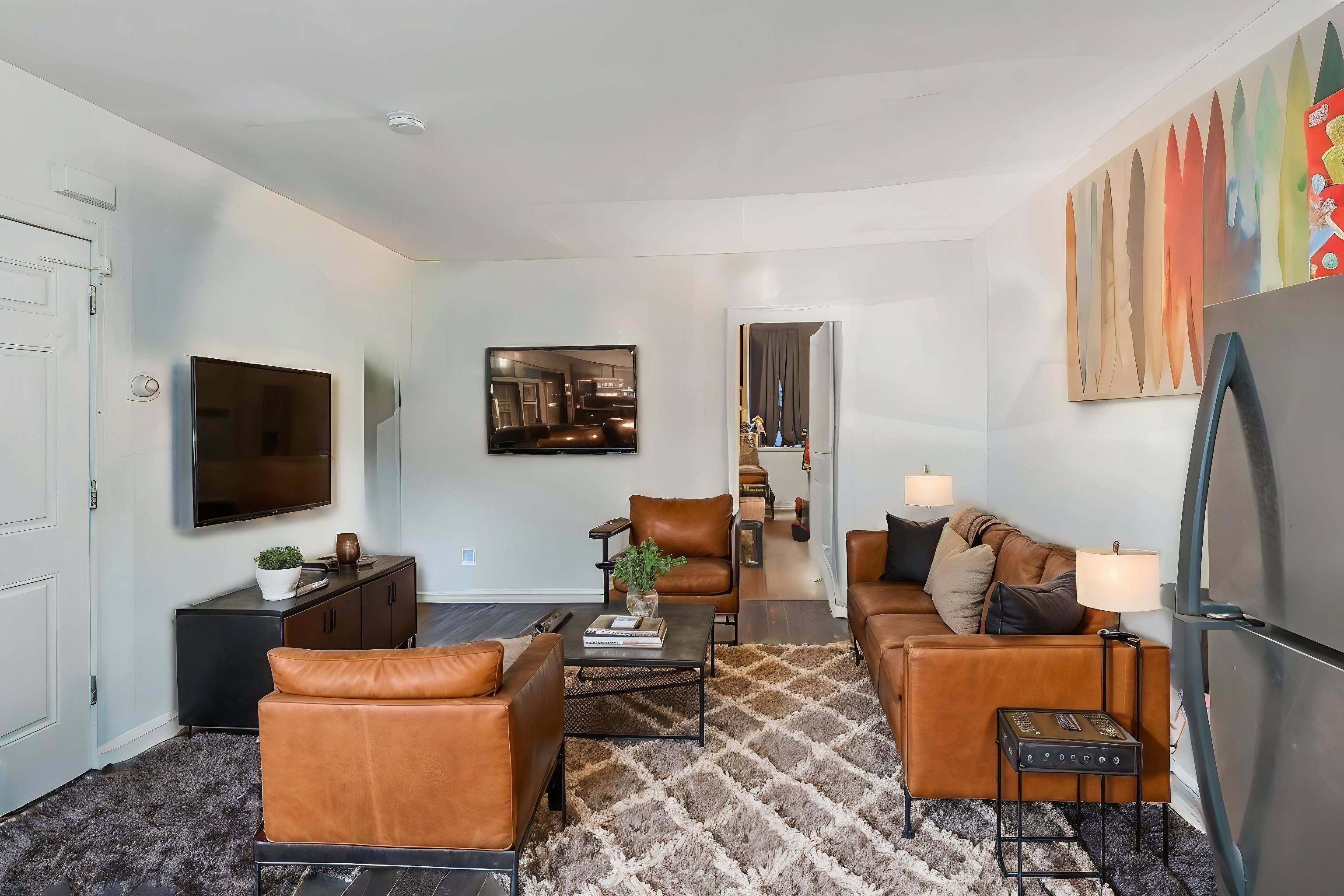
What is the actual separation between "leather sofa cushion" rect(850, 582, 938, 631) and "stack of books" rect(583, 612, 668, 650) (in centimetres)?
107

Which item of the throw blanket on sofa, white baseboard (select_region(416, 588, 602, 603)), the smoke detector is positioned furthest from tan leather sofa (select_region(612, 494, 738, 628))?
the smoke detector

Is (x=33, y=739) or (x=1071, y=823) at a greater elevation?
(x=33, y=739)

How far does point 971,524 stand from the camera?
12.8 feet

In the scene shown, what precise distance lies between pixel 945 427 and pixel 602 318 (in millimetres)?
2592

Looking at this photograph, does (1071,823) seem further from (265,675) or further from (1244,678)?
(265,675)

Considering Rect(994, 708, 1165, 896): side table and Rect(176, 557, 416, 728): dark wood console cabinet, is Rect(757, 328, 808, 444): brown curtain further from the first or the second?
Rect(994, 708, 1165, 896): side table

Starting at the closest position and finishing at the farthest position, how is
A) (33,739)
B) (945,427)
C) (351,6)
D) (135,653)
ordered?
(351,6)
(33,739)
(135,653)
(945,427)

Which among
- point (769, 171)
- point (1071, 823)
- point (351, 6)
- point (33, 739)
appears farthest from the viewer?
point (769, 171)

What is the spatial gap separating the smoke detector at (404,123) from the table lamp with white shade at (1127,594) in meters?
2.97

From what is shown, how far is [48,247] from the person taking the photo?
8.67ft

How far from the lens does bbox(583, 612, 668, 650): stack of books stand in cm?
300

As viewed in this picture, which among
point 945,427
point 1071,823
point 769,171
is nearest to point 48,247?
point 769,171

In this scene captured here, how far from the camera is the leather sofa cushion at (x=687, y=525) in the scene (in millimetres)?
4777

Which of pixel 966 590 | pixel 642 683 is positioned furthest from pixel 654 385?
pixel 966 590
